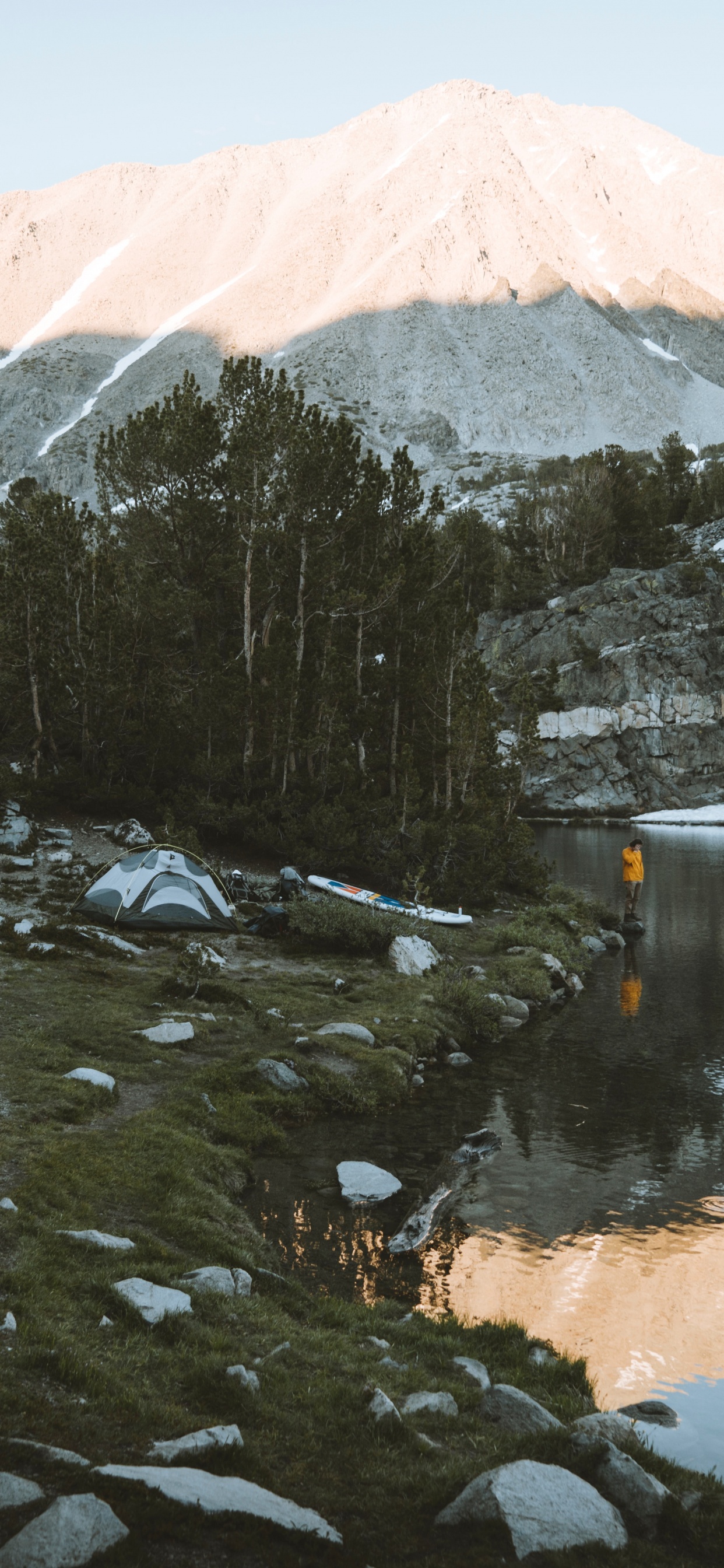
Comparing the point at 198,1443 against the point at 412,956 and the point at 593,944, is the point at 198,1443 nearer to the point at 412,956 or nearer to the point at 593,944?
the point at 412,956

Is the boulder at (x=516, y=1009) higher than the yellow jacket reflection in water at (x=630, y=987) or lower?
higher

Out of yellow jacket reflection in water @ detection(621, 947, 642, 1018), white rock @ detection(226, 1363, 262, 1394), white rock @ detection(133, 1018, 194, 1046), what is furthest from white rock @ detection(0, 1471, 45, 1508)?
yellow jacket reflection in water @ detection(621, 947, 642, 1018)

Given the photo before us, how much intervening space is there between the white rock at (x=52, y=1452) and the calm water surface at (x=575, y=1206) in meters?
4.51

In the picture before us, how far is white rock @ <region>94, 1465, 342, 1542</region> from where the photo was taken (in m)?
4.55

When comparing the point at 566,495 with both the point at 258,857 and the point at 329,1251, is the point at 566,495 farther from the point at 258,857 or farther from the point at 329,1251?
the point at 329,1251

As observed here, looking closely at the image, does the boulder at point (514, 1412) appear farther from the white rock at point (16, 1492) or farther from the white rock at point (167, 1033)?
the white rock at point (167, 1033)

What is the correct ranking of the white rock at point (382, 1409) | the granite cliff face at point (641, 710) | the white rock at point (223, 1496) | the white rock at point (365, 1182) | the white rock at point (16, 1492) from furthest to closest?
the granite cliff face at point (641, 710) < the white rock at point (365, 1182) < the white rock at point (382, 1409) < the white rock at point (223, 1496) < the white rock at point (16, 1492)

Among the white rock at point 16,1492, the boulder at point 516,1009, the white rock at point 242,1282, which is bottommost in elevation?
the boulder at point 516,1009

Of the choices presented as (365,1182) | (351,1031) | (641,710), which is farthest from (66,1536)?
(641,710)

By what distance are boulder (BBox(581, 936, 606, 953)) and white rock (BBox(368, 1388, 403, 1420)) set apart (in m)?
23.1

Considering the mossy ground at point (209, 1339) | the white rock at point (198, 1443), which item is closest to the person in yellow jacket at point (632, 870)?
the mossy ground at point (209, 1339)

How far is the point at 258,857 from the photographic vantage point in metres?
32.1

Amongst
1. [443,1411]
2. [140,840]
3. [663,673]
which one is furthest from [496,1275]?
[663,673]

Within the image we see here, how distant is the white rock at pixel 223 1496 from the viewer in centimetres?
455
